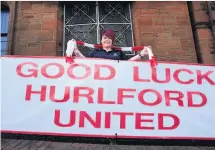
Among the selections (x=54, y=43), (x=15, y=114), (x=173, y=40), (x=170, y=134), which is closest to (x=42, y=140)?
(x=15, y=114)

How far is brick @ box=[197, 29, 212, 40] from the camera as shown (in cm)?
709

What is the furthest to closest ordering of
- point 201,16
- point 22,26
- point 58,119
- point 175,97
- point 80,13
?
point 80,13 < point 201,16 < point 22,26 < point 175,97 < point 58,119

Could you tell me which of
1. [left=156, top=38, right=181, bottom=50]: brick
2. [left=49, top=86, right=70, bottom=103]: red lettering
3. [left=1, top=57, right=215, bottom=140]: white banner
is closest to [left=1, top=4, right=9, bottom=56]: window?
[left=1, top=57, right=215, bottom=140]: white banner

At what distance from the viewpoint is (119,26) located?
7.43 metres

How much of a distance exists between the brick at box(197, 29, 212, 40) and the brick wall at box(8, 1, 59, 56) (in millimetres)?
3358

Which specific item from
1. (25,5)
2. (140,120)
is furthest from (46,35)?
(140,120)

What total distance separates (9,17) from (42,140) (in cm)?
456

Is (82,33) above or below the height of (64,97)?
above

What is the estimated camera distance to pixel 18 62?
4051 millimetres

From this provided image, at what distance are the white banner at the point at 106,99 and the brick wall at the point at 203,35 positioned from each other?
2.81 metres

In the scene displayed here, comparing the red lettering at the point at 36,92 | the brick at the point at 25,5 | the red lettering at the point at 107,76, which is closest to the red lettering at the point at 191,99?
the red lettering at the point at 107,76

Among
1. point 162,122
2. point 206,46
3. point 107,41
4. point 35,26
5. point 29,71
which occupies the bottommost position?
point 162,122

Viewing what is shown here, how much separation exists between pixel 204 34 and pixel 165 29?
0.93m

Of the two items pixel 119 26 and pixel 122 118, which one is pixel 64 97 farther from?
pixel 119 26
